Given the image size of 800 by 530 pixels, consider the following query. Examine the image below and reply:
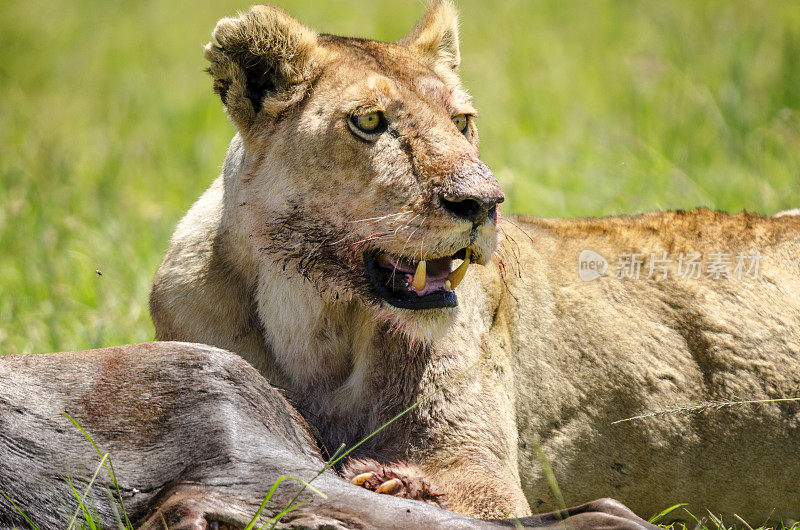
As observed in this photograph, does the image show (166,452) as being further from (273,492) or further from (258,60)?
(258,60)

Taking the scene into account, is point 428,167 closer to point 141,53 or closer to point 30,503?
point 30,503

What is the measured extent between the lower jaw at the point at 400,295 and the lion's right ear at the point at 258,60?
30.4 inches

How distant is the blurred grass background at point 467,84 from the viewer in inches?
293

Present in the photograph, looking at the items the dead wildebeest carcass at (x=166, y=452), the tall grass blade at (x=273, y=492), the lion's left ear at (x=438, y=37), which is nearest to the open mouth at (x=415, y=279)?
the dead wildebeest carcass at (x=166, y=452)

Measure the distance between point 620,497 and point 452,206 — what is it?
1.78 meters

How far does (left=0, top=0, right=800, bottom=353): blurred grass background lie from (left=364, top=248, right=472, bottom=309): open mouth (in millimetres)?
2739

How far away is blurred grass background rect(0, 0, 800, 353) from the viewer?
Result: 7449mm

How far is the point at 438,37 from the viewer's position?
4605 mm

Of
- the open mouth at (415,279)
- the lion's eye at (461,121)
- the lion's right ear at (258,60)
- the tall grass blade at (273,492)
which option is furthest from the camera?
the lion's eye at (461,121)

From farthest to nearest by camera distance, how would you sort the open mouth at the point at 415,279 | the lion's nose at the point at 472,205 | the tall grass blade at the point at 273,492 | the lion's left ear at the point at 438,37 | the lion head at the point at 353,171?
the lion's left ear at the point at 438,37 < the open mouth at the point at 415,279 < the lion head at the point at 353,171 < the lion's nose at the point at 472,205 < the tall grass blade at the point at 273,492

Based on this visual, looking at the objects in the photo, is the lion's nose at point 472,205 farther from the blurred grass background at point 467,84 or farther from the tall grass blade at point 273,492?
the blurred grass background at point 467,84

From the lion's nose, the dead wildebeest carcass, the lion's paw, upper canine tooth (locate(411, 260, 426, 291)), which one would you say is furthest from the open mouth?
the dead wildebeest carcass

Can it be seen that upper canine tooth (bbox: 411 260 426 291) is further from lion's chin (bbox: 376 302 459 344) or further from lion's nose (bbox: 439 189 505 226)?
lion's nose (bbox: 439 189 505 226)

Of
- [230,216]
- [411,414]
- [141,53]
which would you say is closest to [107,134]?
[141,53]
